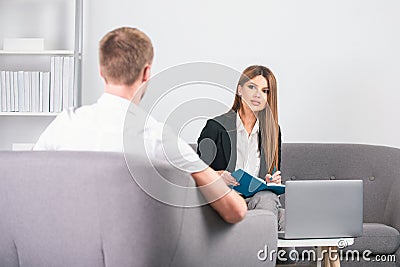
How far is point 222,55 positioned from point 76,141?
2.41 m

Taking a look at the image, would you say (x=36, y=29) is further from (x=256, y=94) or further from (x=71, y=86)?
(x=256, y=94)

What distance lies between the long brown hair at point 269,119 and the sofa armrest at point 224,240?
4.05ft

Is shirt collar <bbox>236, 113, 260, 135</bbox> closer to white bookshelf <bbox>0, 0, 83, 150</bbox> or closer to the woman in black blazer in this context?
the woman in black blazer

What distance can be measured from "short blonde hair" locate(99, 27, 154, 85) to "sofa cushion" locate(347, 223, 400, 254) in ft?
5.91

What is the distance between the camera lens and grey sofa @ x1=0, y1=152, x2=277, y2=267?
2.09 m

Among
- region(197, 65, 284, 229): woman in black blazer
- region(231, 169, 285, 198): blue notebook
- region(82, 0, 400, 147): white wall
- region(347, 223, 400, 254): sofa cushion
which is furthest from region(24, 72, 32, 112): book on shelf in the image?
region(347, 223, 400, 254): sofa cushion

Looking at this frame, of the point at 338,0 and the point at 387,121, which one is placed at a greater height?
the point at 338,0

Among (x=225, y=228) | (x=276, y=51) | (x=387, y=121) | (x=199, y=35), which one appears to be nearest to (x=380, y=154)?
(x=387, y=121)

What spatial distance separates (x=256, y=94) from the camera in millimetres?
3871

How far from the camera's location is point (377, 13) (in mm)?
4648

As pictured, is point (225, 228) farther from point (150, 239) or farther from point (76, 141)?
point (76, 141)

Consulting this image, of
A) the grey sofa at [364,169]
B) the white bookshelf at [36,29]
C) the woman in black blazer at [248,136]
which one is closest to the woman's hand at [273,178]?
the woman in black blazer at [248,136]

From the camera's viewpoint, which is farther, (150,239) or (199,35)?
(199,35)

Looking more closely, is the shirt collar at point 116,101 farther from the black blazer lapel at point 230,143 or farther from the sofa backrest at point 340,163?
the sofa backrest at point 340,163
